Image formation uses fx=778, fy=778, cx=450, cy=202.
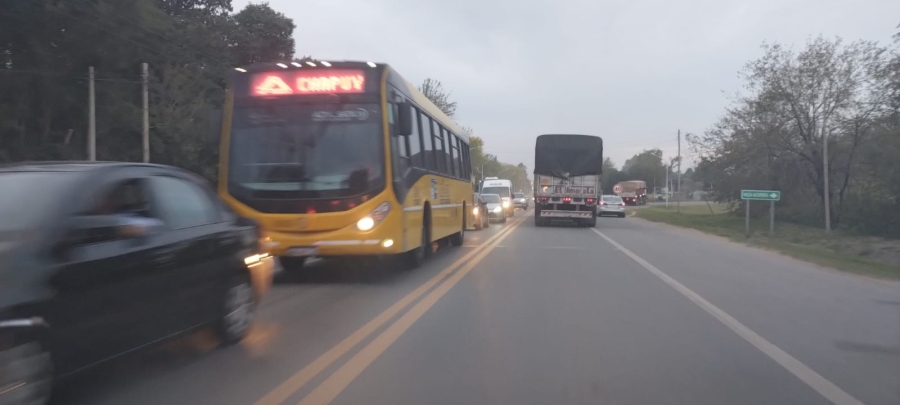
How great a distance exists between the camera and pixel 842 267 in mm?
17516

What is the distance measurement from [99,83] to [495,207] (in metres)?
17.2

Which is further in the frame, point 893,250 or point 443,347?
point 893,250

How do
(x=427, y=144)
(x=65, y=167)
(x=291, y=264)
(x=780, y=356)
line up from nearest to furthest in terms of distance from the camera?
1. (x=65, y=167)
2. (x=780, y=356)
3. (x=291, y=264)
4. (x=427, y=144)

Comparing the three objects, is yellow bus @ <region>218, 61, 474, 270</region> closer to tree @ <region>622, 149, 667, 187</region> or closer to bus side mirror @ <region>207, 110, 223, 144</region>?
bus side mirror @ <region>207, 110, 223, 144</region>

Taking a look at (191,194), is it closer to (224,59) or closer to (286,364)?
(286,364)

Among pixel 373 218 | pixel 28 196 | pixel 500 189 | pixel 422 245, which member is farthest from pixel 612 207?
pixel 28 196

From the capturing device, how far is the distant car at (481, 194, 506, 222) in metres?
35.1

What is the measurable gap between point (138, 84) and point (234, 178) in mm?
19750

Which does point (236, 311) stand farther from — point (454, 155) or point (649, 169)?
point (649, 169)

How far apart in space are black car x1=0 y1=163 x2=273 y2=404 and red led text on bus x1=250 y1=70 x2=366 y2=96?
463 centimetres

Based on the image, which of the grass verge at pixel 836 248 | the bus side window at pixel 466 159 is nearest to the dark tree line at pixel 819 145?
the grass verge at pixel 836 248

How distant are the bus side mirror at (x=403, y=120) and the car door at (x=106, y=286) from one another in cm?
617

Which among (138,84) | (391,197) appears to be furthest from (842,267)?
(138,84)

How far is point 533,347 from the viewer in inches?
291
